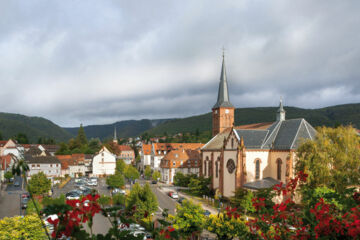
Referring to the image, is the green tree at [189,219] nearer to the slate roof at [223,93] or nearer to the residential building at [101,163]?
the slate roof at [223,93]

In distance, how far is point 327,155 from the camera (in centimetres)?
3078

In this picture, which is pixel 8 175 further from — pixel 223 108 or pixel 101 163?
pixel 101 163

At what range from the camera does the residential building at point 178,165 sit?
7138cm

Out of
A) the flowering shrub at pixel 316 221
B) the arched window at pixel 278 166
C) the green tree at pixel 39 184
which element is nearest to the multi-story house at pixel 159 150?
the green tree at pixel 39 184

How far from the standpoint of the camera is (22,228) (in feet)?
59.1

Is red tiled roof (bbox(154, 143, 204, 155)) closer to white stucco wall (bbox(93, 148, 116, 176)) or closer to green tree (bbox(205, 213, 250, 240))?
white stucco wall (bbox(93, 148, 116, 176))

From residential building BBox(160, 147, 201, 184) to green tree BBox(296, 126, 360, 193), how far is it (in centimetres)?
4164

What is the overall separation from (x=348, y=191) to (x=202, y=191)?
45.2 metres

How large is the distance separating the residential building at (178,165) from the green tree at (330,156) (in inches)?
1639

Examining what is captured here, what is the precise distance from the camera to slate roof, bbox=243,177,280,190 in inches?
1522

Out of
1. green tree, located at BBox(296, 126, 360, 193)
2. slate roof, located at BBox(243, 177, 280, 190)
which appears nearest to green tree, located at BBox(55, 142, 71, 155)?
slate roof, located at BBox(243, 177, 280, 190)

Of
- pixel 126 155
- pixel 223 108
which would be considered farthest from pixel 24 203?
pixel 126 155

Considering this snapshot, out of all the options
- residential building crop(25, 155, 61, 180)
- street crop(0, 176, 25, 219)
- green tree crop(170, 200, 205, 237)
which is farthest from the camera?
residential building crop(25, 155, 61, 180)

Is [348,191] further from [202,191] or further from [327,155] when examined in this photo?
[202,191]
